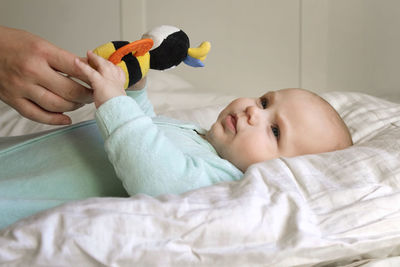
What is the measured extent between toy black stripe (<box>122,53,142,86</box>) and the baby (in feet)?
0.11

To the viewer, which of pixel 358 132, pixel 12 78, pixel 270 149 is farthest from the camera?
pixel 358 132

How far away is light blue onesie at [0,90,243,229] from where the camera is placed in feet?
2.84

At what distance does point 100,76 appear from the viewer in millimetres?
882

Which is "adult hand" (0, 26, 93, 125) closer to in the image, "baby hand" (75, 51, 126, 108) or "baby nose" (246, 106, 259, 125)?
"baby hand" (75, 51, 126, 108)

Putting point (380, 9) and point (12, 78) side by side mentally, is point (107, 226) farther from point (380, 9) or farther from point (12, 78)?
point (380, 9)

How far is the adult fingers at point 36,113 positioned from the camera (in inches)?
35.0

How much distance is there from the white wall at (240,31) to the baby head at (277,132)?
4.52 ft

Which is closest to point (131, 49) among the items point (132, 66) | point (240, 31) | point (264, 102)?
point (132, 66)

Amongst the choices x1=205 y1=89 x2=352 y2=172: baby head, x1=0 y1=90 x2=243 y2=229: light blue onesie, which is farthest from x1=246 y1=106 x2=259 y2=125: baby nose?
x1=0 y1=90 x2=243 y2=229: light blue onesie

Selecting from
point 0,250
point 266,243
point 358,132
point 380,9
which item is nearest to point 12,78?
point 0,250

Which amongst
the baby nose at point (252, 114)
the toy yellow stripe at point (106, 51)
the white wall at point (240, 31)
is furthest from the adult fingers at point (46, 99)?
the white wall at point (240, 31)

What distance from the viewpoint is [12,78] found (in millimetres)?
863

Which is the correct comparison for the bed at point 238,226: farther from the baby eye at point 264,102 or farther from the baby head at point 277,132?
the baby eye at point 264,102

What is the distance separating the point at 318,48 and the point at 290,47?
140 mm
